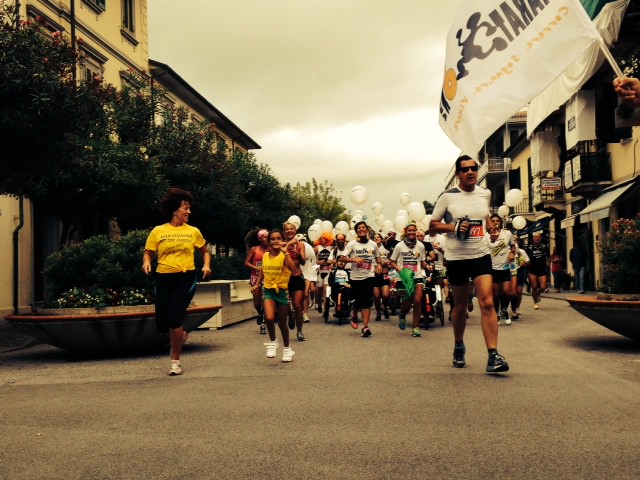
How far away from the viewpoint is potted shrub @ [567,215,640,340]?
9508 millimetres

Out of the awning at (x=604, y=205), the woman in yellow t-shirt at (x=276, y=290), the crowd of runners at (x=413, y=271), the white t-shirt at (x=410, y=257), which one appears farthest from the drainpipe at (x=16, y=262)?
the awning at (x=604, y=205)

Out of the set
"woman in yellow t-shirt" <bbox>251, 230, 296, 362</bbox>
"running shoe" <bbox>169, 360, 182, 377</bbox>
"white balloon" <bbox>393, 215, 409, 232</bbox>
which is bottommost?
"running shoe" <bbox>169, 360, 182, 377</bbox>

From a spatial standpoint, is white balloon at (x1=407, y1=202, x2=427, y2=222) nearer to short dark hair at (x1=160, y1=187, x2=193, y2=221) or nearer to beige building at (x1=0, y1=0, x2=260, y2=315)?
beige building at (x1=0, y1=0, x2=260, y2=315)

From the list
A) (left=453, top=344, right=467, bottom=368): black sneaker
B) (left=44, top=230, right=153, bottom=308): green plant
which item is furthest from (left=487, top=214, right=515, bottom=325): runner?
(left=44, top=230, right=153, bottom=308): green plant

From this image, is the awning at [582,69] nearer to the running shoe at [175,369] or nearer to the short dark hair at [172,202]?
the short dark hair at [172,202]

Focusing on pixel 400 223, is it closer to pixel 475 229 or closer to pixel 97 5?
pixel 97 5

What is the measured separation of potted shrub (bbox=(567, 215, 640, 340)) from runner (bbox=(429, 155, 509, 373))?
8.80 ft

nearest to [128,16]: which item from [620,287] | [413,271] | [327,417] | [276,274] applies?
[413,271]

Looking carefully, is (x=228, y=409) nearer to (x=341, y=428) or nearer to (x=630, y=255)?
(x=341, y=428)

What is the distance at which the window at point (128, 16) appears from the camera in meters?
28.7

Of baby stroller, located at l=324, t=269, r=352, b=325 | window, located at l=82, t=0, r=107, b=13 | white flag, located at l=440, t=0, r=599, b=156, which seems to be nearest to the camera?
white flag, located at l=440, t=0, r=599, b=156

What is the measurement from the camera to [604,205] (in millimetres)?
25562

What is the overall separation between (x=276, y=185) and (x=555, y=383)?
34.1 metres

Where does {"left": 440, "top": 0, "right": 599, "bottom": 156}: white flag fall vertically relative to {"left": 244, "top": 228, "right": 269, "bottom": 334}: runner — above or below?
above
